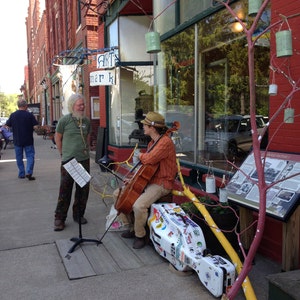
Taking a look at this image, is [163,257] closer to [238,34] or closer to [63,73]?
[238,34]

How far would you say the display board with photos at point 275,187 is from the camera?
3102mm

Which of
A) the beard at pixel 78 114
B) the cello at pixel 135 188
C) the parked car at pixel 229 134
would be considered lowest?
the cello at pixel 135 188

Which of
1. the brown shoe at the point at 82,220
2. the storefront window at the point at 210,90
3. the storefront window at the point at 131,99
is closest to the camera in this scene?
the brown shoe at the point at 82,220

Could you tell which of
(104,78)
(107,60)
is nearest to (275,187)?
(104,78)

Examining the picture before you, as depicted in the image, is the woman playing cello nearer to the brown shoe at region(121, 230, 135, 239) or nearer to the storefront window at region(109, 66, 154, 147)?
the brown shoe at region(121, 230, 135, 239)

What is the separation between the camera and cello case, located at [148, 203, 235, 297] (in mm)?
3115

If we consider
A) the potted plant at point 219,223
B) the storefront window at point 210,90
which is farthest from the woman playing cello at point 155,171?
the storefront window at point 210,90

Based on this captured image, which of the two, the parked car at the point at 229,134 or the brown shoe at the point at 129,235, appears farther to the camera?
the parked car at the point at 229,134

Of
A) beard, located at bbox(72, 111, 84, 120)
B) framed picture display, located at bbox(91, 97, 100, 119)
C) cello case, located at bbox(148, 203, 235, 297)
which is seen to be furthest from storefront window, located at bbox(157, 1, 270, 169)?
framed picture display, located at bbox(91, 97, 100, 119)

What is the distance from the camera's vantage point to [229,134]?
6.48 m

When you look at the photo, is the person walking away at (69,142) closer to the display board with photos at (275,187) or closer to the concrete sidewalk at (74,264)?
the concrete sidewalk at (74,264)

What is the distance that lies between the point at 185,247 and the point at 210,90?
3985 mm

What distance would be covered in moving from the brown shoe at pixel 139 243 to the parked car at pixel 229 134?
2.42m

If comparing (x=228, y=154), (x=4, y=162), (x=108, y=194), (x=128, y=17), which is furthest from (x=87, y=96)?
(x=228, y=154)
